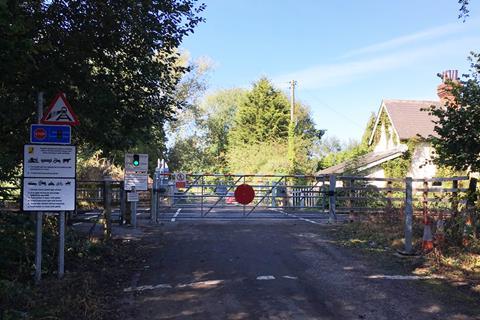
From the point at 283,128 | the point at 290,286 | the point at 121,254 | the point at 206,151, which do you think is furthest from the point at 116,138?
the point at 206,151

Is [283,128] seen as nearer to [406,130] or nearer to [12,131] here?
[406,130]

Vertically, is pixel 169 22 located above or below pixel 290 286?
above

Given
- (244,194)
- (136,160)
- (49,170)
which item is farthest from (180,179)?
(49,170)

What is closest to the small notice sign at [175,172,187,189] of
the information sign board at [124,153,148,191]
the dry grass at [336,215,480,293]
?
the information sign board at [124,153,148,191]

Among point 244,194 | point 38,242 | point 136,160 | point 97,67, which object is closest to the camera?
point 38,242

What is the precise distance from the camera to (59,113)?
755 cm

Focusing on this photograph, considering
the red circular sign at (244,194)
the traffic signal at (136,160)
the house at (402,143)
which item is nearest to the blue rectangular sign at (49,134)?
the traffic signal at (136,160)

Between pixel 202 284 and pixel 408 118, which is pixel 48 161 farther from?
pixel 408 118

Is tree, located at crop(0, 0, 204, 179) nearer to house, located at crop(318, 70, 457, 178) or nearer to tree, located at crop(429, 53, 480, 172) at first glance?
tree, located at crop(429, 53, 480, 172)

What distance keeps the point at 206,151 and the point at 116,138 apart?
163 ft

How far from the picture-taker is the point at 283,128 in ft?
181

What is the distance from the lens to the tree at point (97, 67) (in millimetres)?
7941

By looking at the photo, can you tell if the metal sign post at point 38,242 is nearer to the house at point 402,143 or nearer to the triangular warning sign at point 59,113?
the triangular warning sign at point 59,113

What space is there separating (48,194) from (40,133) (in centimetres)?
95
